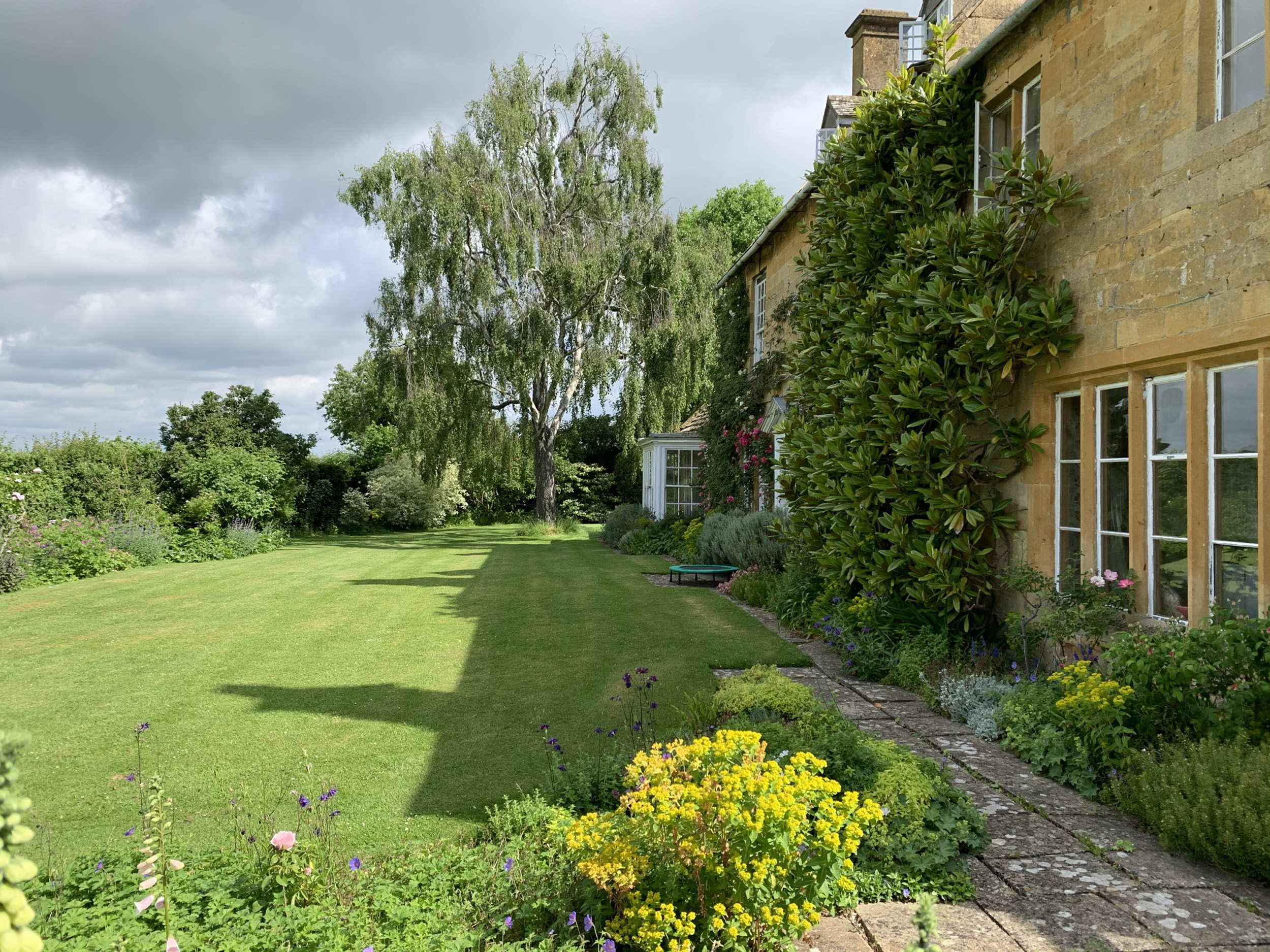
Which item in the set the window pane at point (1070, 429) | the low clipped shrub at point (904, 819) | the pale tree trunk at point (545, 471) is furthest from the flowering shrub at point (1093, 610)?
the pale tree trunk at point (545, 471)

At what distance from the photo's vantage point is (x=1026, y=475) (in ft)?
22.6

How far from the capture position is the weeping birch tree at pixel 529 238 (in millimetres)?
21688

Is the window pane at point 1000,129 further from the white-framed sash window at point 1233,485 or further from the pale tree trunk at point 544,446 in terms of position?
the pale tree trunk at point 544,446

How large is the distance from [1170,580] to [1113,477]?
0.93 metres

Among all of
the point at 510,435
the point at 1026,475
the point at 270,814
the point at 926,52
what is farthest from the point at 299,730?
the point at 510,435

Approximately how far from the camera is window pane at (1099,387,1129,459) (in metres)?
5.93

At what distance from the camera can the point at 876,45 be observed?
12.4m

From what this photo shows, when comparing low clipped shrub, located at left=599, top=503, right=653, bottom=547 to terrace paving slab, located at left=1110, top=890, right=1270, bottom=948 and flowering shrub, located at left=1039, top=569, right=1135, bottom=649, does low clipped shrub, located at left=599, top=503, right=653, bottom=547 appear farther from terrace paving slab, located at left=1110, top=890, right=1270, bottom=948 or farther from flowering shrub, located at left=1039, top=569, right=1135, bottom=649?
terrace paving slab, located at left=1110, top=890, right=1270, bottom=948

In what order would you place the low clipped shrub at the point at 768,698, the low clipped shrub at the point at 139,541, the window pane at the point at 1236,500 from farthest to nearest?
the low clipped shrub at the point at 139,541, the low clipped shrub at the point at 768,698, the window pane at the point at 1236,500

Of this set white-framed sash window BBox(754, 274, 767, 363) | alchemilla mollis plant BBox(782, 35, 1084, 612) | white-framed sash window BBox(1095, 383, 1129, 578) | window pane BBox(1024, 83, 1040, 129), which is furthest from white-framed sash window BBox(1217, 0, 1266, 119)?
white-framed sash window BBox(754, 274, 767, 363)

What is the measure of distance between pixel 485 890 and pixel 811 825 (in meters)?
1.35

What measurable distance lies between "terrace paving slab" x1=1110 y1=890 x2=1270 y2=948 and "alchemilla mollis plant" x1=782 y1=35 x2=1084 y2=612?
3883 millimetres

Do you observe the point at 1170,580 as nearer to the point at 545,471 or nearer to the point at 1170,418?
the point at 1170,418

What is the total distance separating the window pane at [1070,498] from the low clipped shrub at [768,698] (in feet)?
9.18
